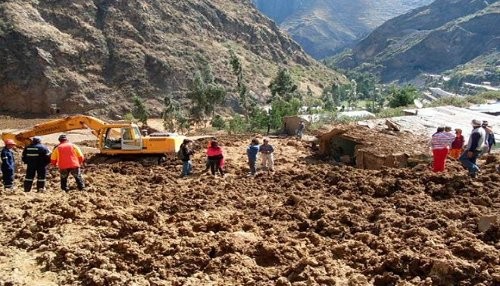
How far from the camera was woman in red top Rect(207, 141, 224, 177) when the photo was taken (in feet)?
43.3

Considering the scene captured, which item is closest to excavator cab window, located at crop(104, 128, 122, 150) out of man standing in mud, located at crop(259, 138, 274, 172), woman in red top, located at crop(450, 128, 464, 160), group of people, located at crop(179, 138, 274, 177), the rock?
group of people, located at crop(179, 138, 274, 177)

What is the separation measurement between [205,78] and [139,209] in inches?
1640

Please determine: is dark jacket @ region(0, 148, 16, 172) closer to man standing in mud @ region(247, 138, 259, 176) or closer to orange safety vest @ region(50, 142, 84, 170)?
orange safety vest @ region(50, 142, 84, 170)

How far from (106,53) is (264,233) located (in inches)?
1898

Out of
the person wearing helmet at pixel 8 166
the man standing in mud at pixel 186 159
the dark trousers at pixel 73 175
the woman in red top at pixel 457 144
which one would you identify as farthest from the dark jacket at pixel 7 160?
the woman in red top at pixel 457 144

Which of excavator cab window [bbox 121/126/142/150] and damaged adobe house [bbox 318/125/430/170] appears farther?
excavator cab window [bbox 121/126/142/150]

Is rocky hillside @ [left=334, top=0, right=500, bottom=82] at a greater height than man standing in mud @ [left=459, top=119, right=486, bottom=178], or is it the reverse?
rocky hillside @ [left=334, top=0, right=500, bottom=82]

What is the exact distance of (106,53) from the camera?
2074 inches

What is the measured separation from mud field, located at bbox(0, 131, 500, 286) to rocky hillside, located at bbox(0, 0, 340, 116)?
3923 cm

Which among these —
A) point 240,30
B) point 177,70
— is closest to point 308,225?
point 177,70

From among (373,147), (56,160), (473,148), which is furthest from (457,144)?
(56,160)

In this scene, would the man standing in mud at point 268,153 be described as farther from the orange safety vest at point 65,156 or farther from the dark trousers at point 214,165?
the orange safety vest at point 65,156

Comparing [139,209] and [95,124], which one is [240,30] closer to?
[95,124]

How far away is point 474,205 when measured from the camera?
8.57 metres
